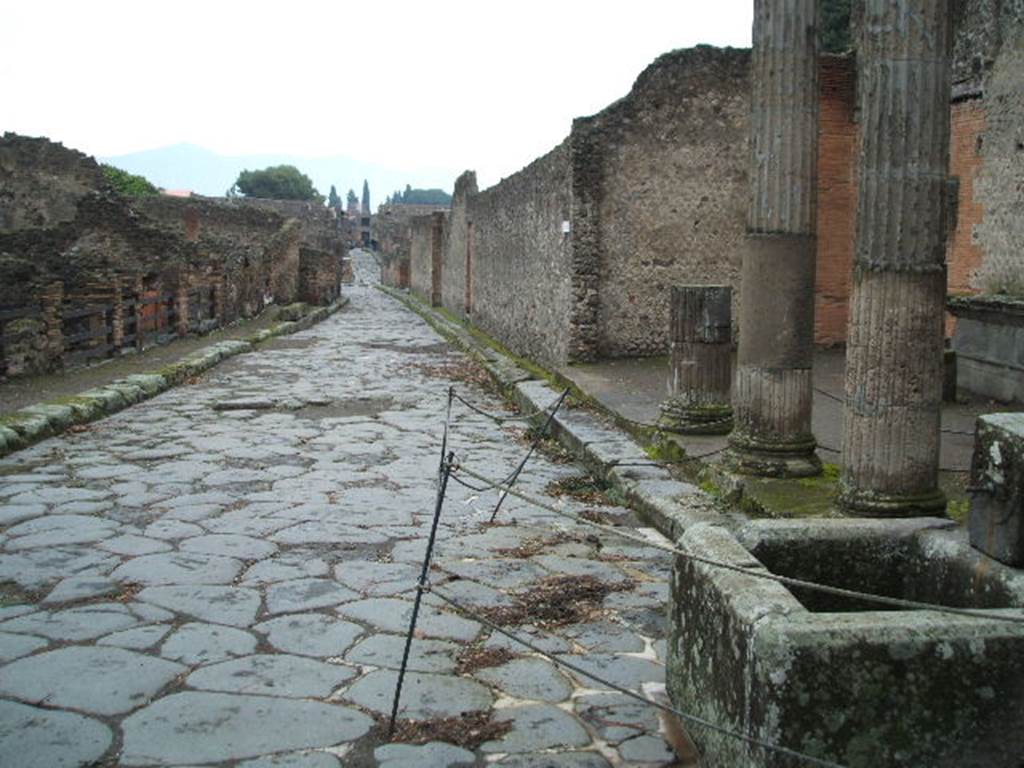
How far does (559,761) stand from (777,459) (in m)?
3.23

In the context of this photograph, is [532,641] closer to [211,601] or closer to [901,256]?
[211,601]

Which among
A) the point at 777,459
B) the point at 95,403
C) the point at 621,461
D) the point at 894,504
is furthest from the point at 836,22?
the point at 894,504

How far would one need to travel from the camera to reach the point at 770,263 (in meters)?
5.73

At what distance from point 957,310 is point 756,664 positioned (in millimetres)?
7934

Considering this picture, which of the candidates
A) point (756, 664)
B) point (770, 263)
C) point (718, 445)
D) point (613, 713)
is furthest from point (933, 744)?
point (718, 445)

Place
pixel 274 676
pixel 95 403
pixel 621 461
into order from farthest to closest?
1. pixel 95 403
2. pixel 621 461
3. pixel 274 676

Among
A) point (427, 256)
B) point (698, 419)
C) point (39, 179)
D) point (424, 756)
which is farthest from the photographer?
point (427, 256)

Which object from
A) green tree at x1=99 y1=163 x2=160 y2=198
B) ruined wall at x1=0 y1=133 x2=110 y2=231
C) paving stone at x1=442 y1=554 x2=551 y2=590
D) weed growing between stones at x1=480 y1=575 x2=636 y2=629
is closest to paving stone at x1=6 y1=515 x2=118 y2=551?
paving stone at x1=442 y1=554 x2=551 y2=590

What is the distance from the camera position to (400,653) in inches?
150

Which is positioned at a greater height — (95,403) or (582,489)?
(95,403)

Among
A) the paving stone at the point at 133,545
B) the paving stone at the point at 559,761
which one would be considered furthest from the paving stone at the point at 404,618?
the paving stone at the point at 133,545

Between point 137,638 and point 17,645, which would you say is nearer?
point 17,645

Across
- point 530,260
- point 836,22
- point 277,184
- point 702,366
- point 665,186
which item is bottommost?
point 702,366

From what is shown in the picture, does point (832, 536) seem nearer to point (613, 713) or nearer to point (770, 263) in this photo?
point (613, 713)
